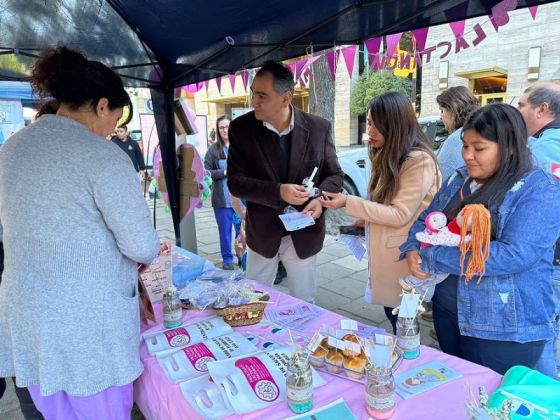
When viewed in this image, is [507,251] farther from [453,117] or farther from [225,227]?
[225,227]

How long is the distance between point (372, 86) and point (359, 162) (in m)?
8.02

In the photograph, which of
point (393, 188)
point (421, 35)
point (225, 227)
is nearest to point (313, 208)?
point (393, 188)

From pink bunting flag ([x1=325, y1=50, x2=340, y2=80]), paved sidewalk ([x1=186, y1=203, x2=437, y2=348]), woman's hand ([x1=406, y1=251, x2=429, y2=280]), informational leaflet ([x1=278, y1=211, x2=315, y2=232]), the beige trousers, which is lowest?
paved sidewalk ([x1=186, y1=203, x2=437, y2=348])

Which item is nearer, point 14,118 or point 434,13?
point 434,13

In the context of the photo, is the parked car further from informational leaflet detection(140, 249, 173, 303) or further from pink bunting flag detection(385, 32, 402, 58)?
informational leaflet detection(140, 249, 173, 303)

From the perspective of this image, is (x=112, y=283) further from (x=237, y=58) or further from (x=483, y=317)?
(x=237, y=58)

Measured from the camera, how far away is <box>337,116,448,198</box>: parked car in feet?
20.5

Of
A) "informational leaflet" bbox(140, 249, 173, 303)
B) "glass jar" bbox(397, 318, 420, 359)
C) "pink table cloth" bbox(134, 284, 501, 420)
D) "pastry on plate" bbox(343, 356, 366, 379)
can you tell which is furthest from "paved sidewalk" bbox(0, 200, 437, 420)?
"glass jar" bbox(397, 318, 420, 359)

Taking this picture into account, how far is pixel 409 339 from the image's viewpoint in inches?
50.8

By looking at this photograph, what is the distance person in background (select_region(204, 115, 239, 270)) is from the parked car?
7.61 ft

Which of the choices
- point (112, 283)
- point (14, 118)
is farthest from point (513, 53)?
point (112, 283)

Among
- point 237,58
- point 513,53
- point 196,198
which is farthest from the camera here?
point 513,53

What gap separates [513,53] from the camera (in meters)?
12.1

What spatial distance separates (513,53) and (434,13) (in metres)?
12.8
